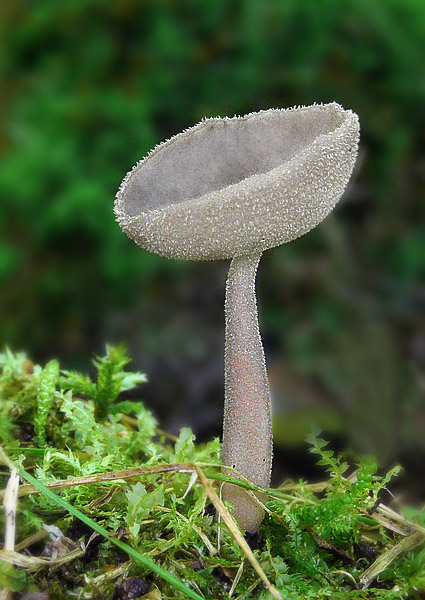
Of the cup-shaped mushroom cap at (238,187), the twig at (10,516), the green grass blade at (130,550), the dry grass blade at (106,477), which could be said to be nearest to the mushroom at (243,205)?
the cup-shaped mushroom cap at (238,187)

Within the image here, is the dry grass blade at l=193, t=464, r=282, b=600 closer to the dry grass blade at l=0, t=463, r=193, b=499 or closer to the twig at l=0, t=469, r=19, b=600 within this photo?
the dry grass blade at l=0, t=463, r=193, b=499

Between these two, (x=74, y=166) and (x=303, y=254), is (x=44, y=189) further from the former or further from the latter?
(x=303, y=254)

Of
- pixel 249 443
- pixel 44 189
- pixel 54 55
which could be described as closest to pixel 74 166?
pixel 44 189

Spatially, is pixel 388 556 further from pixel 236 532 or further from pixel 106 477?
pixel 106 477

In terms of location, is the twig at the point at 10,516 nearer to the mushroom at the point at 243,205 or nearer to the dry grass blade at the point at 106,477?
the dry grass blade at the point at 106,477

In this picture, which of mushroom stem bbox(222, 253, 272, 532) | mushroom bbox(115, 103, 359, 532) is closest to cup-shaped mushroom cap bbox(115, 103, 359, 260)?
mushroom bbox(115, 103, 359, 532)
